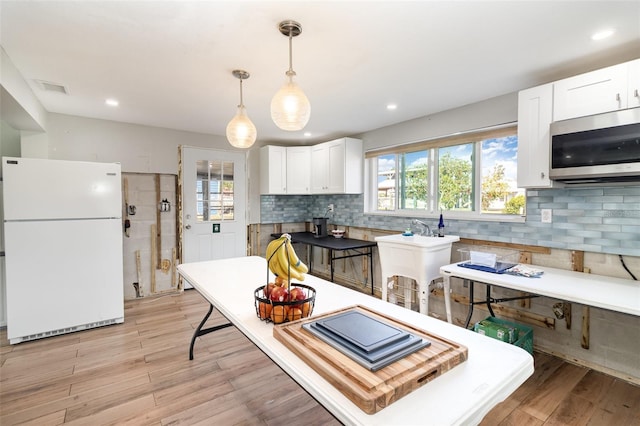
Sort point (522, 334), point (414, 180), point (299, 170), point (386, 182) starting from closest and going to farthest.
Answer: point (522, 334) → point (414, 180) → point (386, 182) → point (299, 170)

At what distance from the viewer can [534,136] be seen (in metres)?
2.25

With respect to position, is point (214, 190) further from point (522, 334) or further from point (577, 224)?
point (577, 224)

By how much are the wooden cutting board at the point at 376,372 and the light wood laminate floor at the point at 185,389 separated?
1109 mm

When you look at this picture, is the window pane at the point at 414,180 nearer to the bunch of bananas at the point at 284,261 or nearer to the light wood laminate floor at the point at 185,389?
the light wood laminate floor at the point at 185,389

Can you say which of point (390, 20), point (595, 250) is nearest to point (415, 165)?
point (595, 250)

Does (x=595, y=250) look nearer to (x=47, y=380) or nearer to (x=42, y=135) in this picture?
(x=47, y=380)

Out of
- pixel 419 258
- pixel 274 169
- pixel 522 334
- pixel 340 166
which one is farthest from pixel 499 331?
pixel 274 169

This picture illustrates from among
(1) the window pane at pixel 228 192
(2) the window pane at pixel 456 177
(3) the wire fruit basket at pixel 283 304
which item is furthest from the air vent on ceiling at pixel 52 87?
(2) the window pane at pixel 456 177

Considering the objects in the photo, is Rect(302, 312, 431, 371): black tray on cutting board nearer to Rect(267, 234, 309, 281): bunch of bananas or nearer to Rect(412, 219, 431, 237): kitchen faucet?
Rect(267, 234, 309, 281): bunch of bananas

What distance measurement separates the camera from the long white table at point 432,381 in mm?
751

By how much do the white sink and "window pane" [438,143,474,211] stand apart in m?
0.41

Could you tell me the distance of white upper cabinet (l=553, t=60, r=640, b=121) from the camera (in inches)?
72.3

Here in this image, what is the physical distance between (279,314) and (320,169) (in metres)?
3.33

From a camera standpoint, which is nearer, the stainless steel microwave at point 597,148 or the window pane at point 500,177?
the stainless steel microwave at point 597,148
